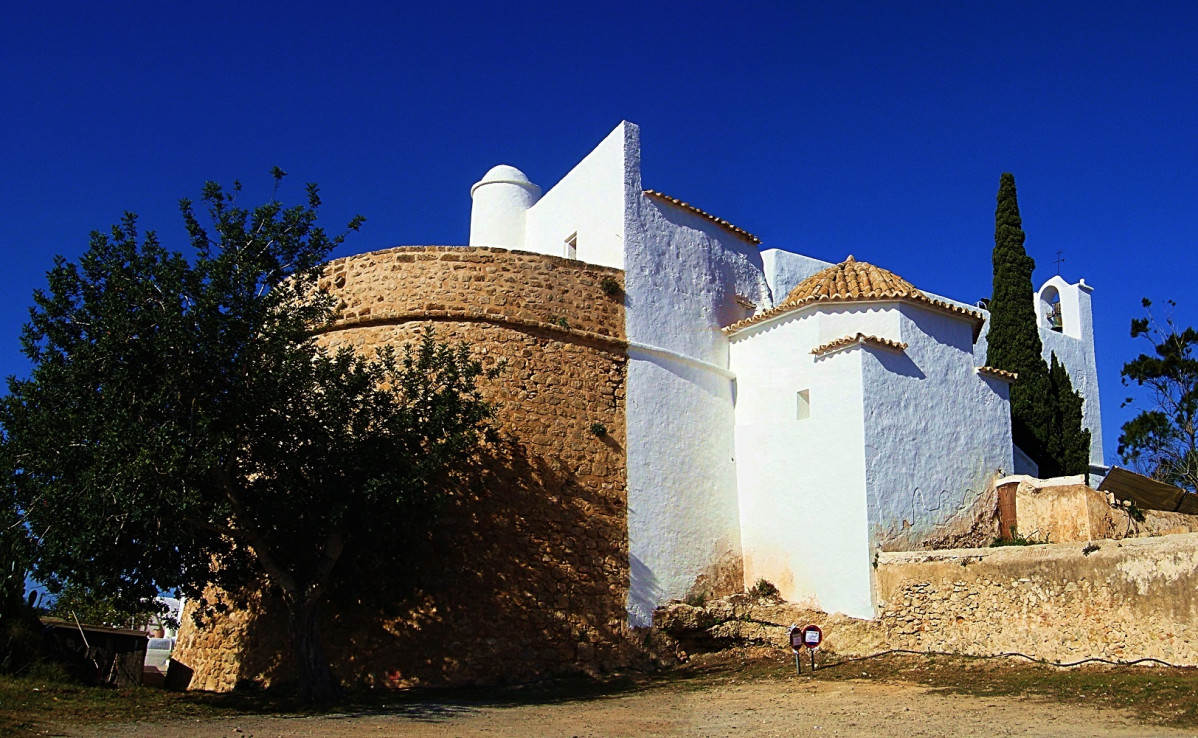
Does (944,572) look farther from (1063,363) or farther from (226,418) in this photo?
(1063,363)

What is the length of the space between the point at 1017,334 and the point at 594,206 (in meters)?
9.16

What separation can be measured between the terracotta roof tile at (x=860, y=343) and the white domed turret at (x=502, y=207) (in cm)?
721

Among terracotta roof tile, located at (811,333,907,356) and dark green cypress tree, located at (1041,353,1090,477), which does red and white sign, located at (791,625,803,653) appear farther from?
dark green cypress tree, located at (1041,353,1090,477)

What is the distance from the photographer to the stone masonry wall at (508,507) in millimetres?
13773

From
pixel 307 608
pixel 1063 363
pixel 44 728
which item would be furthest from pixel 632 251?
pixel 1063 363

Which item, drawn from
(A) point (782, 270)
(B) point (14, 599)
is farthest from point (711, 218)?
(B) point (14, 599)

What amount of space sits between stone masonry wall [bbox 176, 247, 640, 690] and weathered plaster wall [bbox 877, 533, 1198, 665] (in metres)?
4.26

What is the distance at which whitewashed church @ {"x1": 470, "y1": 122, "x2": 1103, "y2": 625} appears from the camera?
1482 centimetres

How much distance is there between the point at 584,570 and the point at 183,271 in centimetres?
709

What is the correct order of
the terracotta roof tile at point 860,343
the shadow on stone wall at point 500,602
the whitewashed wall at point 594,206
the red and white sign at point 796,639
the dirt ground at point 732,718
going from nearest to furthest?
the dirt ground at point 732,718 → the red and white sign at point 796,639 → the shadow on stone wall at point 500,602 → the terracotta roof tile at point 860,343 → the whitewashed wall at point 594,206

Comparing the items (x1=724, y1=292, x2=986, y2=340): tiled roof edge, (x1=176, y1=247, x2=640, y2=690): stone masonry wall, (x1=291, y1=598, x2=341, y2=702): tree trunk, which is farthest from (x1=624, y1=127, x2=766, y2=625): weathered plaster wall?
(x1=291, y1=598, x2=341, y2=702): tree trunk

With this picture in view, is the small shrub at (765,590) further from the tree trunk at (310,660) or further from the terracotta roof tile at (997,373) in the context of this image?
the tree trunk at (310,660)

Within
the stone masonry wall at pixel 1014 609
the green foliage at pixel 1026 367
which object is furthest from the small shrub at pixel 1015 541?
the green foliage at pixel 1026 367

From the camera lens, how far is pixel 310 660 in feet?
39.9
